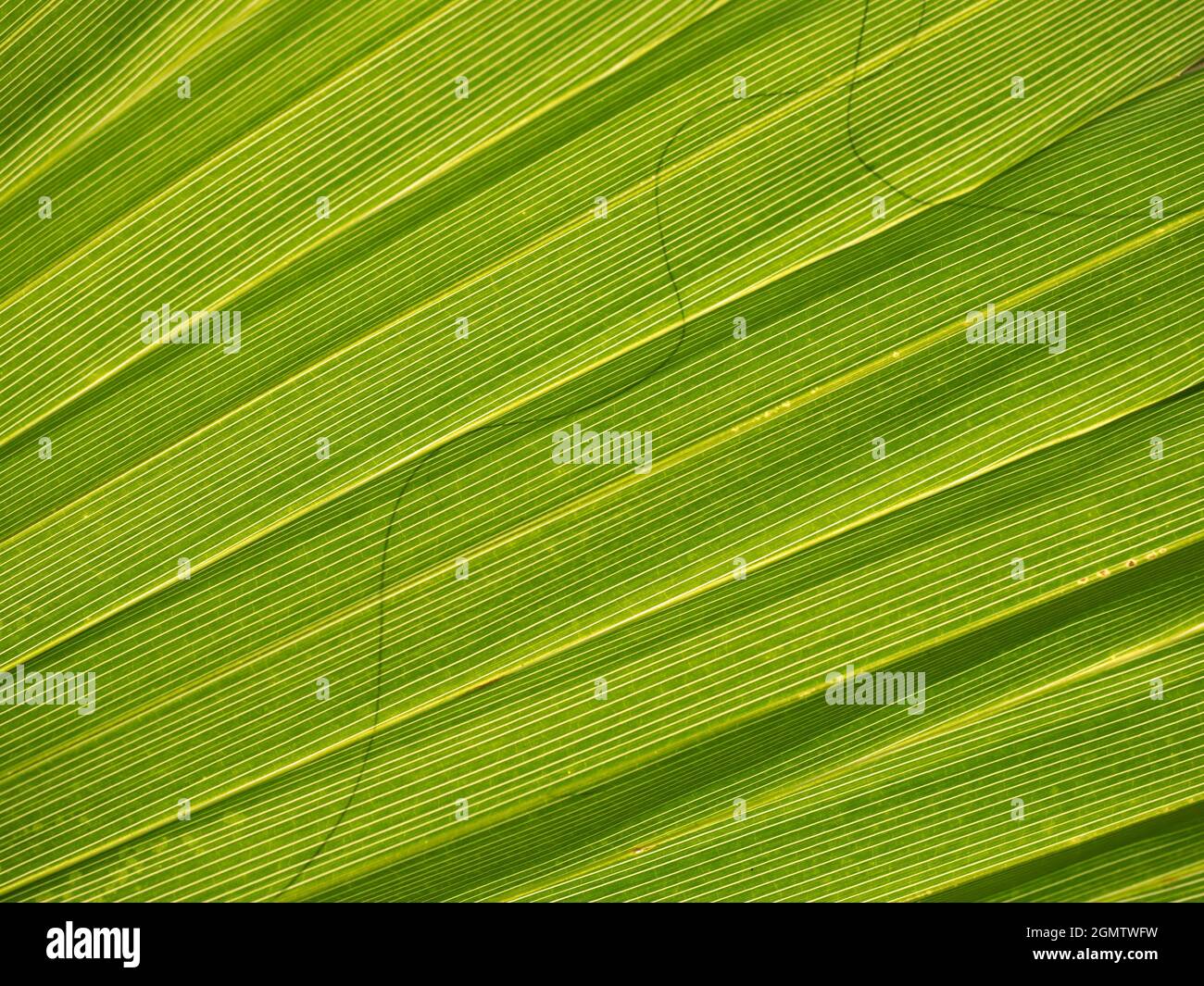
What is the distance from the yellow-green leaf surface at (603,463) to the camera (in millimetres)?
1527

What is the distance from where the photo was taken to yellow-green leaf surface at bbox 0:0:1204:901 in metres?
1.53

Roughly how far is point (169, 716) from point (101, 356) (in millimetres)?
825

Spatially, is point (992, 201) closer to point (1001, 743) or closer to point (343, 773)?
point (1001, 743)

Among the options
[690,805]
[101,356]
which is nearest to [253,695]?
[101,356]

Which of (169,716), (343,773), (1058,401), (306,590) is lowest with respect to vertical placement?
(343,773)

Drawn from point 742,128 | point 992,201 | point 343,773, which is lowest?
point 343,773

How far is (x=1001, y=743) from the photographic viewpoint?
1.55 meters

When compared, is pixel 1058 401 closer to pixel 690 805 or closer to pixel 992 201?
pixel 992 201

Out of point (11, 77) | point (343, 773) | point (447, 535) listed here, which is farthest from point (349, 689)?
point (11, 77)

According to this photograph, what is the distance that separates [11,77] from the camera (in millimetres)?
1604

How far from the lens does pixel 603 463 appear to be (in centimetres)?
159
